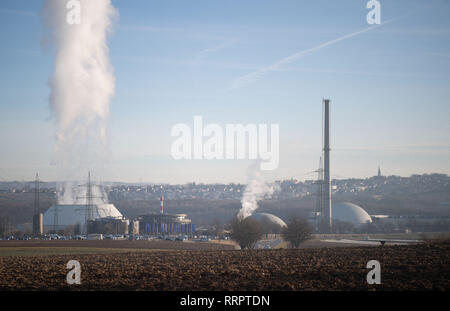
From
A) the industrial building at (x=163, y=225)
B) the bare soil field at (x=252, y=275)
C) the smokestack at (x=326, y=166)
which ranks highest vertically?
the smokestack at (x=326, y=166)

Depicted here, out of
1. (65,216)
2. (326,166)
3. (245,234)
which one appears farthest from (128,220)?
(245,234)

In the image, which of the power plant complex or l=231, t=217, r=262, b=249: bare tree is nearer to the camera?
l=231, t=217, r=262, b=249: bare tree

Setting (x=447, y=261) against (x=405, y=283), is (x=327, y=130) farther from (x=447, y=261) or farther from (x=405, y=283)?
(x=405, y=283)

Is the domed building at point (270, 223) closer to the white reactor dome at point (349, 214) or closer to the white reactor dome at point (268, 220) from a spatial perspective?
the white reactor dome at point (268, 220)

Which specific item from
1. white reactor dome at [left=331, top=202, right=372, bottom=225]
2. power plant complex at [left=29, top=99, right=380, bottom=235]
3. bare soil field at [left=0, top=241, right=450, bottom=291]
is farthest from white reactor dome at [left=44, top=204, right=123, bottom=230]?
bare soil field at [left=0, top=241, right=450, bottom=291]

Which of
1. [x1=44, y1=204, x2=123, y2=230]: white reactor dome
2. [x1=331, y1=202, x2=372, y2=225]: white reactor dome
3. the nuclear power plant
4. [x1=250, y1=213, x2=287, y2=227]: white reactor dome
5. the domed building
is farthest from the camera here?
[x1=331, y1=202, x2=372, y2=225]: white reactor dome

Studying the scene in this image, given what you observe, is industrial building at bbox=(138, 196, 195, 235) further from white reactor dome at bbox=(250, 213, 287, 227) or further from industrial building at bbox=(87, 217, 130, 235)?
white reactor dome at bbox=(250, 213, 287, 227)

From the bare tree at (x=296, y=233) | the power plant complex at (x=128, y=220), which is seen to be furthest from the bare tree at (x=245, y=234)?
the power plant complex at (x=128, y=220)

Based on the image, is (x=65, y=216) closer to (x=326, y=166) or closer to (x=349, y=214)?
(x=326, y=166)
